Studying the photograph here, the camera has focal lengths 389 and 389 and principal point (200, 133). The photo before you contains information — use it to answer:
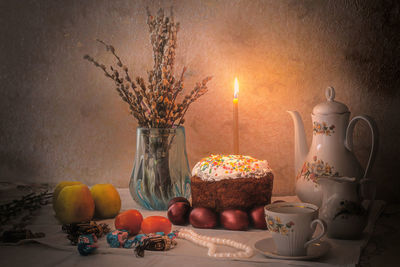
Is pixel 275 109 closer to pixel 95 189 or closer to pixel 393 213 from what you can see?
pixel 393 213

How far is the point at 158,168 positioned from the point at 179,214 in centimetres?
20

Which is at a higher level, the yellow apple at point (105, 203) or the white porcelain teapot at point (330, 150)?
the white porcelain teapot at point (330, 150)

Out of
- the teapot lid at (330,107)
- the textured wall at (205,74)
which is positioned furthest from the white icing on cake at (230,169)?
the textured wall at (205,74)

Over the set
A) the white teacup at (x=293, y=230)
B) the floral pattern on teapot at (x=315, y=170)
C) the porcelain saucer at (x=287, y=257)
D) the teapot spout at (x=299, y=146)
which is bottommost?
the porcelain saucer at (x=287, y=257)

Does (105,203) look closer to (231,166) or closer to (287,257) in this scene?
(231,166)

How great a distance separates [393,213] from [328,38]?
576 millimetres

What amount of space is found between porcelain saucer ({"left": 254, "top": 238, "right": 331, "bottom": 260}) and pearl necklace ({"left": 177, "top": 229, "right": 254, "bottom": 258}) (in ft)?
0.09

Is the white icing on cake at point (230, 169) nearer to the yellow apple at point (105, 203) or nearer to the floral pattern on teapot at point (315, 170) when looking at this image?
the floral pattern on teapot at point (315, 170)

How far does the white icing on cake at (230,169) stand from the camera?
39.7 inches

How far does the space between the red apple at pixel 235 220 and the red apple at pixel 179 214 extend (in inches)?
4.1

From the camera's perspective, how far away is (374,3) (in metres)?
1.23

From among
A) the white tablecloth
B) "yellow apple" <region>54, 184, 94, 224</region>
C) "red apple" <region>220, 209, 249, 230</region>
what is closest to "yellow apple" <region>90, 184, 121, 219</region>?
"yellow apple" <region>54, 184, 94, 224</region>

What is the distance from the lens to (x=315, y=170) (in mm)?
1023

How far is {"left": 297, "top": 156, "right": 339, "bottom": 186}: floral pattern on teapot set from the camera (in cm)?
100
